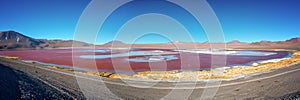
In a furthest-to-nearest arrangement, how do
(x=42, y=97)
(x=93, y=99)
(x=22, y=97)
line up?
(x=93, y=99)
(x=42, y=97)
(x=22, y=97)

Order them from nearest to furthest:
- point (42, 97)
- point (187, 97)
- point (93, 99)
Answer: point (42, 97), point (93, 99), point (187, 97)

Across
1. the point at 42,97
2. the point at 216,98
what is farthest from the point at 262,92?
the point at 42,97

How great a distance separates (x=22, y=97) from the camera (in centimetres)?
814

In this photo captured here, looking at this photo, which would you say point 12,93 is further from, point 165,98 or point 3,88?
point 165,98

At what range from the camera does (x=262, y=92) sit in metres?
13.1

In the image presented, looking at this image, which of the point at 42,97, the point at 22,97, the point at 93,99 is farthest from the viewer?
the point at 93,99

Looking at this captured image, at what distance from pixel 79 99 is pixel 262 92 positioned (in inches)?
469

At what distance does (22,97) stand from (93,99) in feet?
12.9

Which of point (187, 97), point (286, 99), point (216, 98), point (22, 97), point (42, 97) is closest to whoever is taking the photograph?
point (22, 97)

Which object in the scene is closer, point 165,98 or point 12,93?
point 12,93

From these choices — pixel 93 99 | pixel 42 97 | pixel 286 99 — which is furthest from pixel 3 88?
pixel 286 99

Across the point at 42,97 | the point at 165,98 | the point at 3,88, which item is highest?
the point at 3,88

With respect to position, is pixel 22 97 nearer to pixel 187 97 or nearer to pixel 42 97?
pixel 42 97

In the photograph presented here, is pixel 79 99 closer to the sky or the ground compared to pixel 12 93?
closer to the ground
